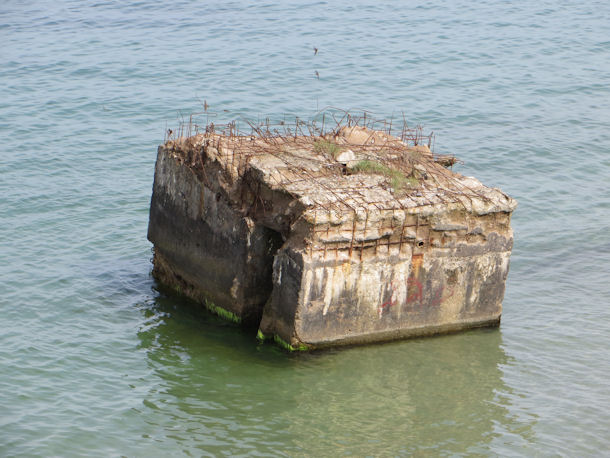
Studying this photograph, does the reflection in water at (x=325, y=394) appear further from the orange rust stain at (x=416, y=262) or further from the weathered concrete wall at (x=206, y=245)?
the orange rust stain at (x=416, y=262)

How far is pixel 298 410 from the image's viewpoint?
30.5 feet

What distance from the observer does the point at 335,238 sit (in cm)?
958

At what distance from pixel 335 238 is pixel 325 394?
161 centimetres

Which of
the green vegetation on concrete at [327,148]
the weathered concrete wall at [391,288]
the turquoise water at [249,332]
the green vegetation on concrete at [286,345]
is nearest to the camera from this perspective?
the turquoise water at [249,332]

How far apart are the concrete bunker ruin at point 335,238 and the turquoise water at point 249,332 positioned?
0.35m

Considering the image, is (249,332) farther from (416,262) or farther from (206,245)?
(416,262)

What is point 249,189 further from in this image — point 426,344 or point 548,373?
point 548,373

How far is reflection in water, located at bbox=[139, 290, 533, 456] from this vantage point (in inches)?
347

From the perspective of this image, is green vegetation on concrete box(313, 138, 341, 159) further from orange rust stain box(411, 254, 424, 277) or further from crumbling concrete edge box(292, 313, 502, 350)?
crumbling concrete edge box(292, 313, 502, 350)

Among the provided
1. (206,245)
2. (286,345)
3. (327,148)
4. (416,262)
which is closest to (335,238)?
(416,262)

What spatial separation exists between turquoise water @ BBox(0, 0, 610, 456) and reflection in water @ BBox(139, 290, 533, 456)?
0.03 m

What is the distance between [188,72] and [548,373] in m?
13.7

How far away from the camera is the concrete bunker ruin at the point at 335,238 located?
9688 mm

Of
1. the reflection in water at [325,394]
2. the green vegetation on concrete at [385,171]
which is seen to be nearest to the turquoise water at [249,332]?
the reflection in water at [325,394]
